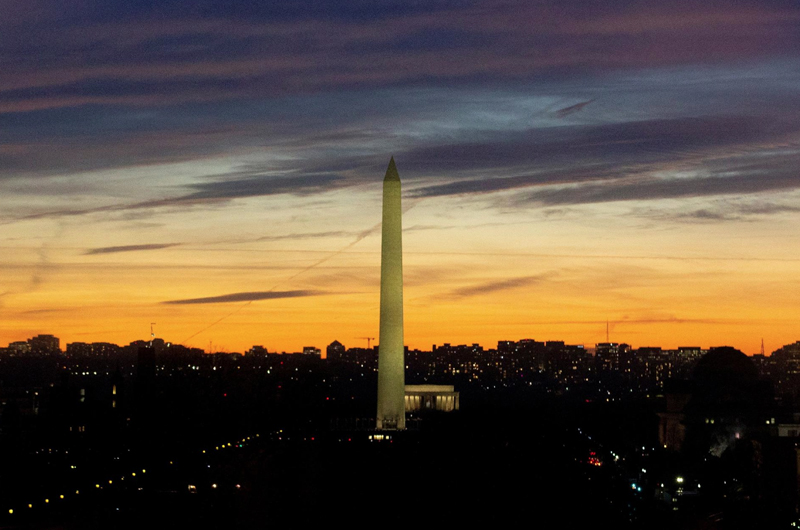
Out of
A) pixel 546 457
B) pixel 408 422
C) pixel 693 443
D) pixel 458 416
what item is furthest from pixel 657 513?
pixel 458 416

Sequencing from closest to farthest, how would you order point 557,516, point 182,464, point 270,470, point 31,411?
point 557,516, point 270,470, point 182,464, point 31,411

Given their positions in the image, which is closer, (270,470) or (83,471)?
(270,470)

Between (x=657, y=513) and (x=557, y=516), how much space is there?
693cm

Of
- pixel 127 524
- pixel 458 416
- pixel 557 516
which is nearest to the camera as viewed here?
pixel 127 524

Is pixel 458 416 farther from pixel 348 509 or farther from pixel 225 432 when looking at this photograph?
pixel 348 509

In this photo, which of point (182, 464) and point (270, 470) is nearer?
point (270, 470)

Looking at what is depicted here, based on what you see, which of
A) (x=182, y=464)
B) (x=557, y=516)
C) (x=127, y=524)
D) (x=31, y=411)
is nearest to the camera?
(x=127, y=524)

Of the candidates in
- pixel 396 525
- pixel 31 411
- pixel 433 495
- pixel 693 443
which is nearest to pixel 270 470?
pixel 433 495

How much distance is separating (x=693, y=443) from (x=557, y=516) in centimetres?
6417

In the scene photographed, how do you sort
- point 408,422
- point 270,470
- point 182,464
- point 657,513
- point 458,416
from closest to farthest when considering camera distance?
point 657,513
point 270,470
point 182,464
point 408,422
point 458,416

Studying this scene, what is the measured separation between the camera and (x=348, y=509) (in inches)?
2208

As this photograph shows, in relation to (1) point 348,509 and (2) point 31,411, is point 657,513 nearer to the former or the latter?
(1) point 348,509

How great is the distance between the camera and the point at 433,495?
2421 inches

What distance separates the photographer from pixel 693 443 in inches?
4577
